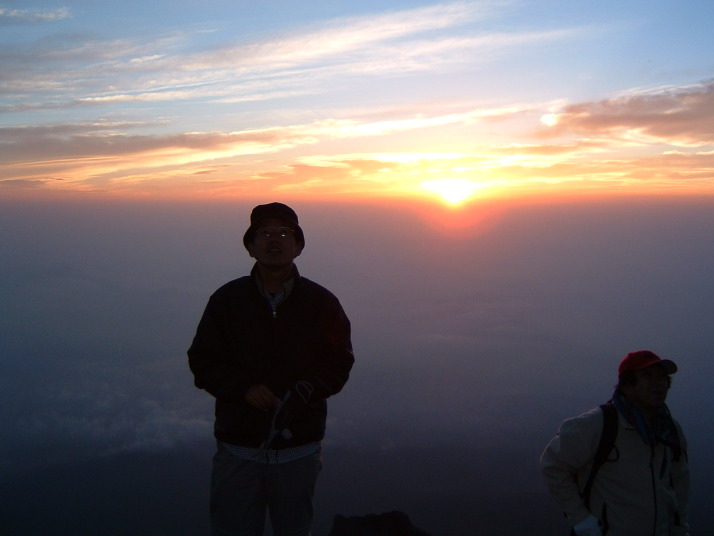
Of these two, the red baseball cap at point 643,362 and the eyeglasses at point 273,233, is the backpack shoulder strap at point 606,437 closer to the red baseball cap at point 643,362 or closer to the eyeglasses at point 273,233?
the red baseball cap at point 643,362

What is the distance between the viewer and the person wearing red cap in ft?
9.00

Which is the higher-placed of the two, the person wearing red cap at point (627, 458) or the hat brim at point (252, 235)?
the hat brim at point (252, 235)

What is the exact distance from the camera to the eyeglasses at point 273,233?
3.05m

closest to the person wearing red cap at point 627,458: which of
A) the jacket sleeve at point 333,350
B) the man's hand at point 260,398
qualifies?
the jacket sleeve at point 333,350

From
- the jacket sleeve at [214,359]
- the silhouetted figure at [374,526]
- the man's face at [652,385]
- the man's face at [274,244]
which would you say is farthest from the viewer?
the silhouetted figure at [374,526]

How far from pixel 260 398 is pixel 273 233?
0.86m

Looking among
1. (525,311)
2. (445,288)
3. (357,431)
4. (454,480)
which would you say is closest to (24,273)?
(445,288)

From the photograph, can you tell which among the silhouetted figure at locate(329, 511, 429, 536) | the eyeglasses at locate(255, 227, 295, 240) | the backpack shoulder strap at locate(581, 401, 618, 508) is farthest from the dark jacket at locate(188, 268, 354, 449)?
the silhouetted figure at locate(329, 511, 429, 536)

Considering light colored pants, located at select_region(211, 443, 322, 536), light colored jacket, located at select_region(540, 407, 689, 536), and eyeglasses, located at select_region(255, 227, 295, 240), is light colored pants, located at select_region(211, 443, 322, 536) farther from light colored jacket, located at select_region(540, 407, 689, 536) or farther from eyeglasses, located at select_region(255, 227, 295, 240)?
light colored jacket, located at select_region(540, 407, 689, 536)

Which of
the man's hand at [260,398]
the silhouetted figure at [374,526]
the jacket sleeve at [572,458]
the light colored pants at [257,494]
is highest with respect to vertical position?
the man's hand at [260,398]

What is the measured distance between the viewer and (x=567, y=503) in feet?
9.25

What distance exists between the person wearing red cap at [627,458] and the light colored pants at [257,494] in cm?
126

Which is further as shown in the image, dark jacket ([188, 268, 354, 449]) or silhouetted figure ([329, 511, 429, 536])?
silhouetted figure ([329, 511, 429, 536])

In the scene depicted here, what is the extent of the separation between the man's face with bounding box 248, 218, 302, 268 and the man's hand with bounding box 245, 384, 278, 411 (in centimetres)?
64
